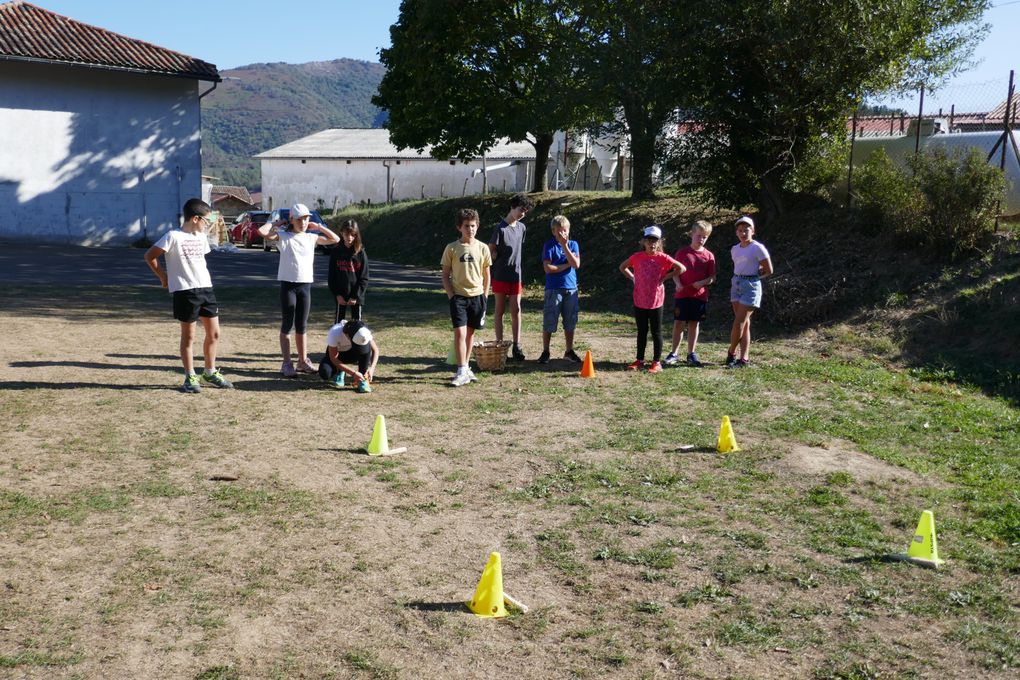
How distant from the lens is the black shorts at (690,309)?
36.8ft

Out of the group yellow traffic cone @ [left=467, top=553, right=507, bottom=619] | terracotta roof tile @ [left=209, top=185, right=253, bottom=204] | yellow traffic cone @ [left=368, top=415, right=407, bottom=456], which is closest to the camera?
yellow traffic cone @ [left=467, top=553, right=507, bottom=619]

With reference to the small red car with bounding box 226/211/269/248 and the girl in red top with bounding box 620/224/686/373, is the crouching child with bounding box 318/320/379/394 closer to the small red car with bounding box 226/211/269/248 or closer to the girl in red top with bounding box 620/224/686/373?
the girl in red top with bounding box 620/224/686/373

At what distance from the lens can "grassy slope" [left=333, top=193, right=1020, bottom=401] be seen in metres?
11.7

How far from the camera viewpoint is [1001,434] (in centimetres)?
829

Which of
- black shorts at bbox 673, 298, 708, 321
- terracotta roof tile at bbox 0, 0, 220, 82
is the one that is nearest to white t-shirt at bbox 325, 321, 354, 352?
black shorts at bbox 673, 298, 708, 321

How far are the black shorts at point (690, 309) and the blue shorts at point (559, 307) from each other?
1202 millimetres

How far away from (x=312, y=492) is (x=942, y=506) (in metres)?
4.21

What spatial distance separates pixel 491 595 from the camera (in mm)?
4727

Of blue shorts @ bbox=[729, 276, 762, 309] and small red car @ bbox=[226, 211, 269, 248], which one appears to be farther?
small red car @ bbox=[226, 211, 269, 248]

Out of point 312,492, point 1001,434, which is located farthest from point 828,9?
point 312,492

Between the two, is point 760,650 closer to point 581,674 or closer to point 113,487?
point 581,674

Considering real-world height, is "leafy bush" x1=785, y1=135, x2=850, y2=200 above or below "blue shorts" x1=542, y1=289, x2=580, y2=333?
above

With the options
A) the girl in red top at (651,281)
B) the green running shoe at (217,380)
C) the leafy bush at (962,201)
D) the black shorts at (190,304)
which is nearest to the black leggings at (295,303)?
the green running shoe at (217,380)

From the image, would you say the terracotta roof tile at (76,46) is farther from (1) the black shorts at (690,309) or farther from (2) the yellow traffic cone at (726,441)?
(2) the yellow traffic cone at (726,441)
